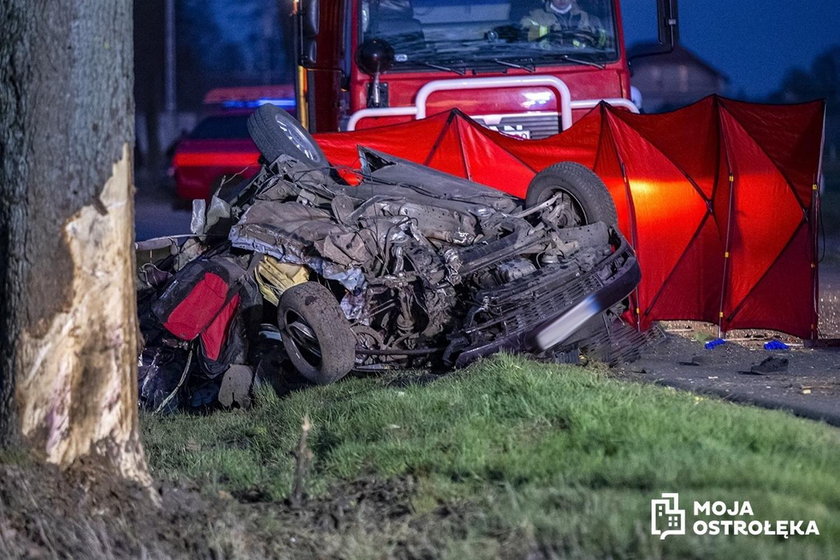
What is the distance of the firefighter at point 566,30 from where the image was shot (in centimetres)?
911

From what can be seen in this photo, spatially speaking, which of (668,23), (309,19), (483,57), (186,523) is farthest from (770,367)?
(309,19)

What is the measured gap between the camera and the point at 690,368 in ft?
24.4

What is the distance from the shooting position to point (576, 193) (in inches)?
292

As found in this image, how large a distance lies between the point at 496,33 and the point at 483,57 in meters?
0.23

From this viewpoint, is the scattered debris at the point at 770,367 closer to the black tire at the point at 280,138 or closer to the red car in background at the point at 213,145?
the black tire at the point at 280,138

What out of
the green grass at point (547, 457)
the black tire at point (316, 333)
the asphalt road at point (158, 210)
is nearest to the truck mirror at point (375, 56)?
the black tire at point (316, 333)

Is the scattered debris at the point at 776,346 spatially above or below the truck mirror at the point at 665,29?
below

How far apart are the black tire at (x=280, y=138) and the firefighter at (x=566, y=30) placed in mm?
2162

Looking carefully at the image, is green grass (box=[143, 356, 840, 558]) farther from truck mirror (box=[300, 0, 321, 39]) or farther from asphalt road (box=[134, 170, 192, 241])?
asphalt road (box=[134, 170, 192, 241])

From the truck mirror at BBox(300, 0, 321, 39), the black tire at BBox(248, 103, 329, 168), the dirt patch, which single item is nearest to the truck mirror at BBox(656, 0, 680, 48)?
the truck mirror at BBox(300, 0, 321, 39)

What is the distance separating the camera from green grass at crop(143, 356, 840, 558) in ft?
11.7

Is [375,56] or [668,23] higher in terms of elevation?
[668,23]

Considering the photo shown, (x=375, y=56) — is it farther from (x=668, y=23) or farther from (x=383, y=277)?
(x=383, y=277)

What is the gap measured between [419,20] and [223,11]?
6.36 meters
